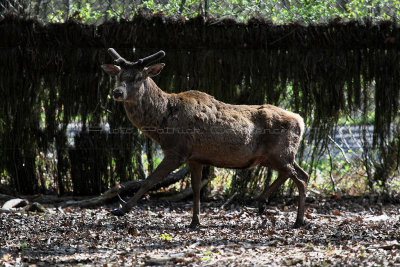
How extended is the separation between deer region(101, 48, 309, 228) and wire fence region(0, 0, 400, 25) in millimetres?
2350

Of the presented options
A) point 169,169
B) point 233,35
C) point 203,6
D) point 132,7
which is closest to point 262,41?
point 233,35

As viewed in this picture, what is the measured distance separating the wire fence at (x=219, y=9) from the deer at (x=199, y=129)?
2350 millimetres

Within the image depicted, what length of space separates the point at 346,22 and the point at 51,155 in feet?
17.0

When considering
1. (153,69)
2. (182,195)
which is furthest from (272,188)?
(153,69)

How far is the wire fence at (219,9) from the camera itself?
9.02 m

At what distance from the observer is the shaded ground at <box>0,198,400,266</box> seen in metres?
4.86

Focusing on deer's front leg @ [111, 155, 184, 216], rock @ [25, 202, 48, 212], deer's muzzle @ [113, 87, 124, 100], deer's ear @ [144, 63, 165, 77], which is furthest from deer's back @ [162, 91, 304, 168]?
rock @ [25, 202, 48, 212]

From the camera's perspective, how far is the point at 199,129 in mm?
6785

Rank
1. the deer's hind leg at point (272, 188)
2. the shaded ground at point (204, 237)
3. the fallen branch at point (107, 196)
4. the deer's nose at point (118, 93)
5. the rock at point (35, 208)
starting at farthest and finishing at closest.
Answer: the fallen branch at point (107, 196)
the rock at point (35, 208)
the deer's hind leg at point (272, 188)
the deer's nose at point (118, 93)
the shaded ground at point (204, 237)

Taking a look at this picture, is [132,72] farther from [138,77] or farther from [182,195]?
[182,195]

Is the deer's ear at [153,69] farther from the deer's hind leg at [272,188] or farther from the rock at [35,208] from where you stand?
the rock at [35,208]

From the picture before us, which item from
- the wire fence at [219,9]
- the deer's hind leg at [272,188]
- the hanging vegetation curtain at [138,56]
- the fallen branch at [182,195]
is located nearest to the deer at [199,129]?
the deer's hind leg at [272,188]

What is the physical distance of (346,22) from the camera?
862 cm

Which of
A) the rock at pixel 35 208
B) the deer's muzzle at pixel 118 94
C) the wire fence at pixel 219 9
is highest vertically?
the wire fence at pixel 219 9
